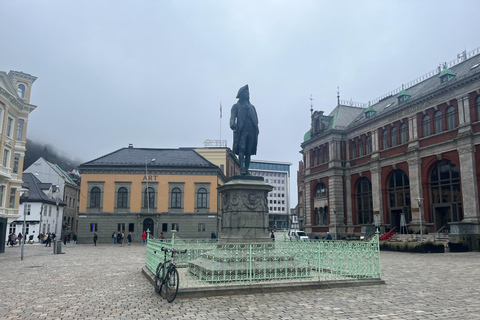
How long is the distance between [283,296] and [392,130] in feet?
113

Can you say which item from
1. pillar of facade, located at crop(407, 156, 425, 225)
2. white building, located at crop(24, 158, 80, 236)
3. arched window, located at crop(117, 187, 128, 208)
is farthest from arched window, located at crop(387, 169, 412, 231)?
white building, located at crop(24, 158, 80, 236)

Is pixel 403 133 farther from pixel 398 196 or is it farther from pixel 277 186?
pixel 277 186

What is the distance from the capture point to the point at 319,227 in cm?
4950

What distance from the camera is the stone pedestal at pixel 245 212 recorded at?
38.8ft

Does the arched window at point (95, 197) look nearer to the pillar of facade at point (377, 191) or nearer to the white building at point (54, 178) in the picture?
the white building at point (54, 178)

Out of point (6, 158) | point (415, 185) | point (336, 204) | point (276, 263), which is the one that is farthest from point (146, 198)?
point (276, 263)

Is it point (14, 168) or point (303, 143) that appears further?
point (303, 143)

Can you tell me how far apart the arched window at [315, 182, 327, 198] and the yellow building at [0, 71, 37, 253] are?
34787 millimetres

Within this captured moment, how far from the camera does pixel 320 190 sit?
167ft

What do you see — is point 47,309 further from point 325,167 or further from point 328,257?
point 325,167

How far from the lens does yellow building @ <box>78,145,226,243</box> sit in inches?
1794

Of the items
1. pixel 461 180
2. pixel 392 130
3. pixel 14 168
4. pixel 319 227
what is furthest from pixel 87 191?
pixel 461 180

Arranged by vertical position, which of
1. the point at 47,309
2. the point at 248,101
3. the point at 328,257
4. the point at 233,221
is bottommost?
the point at 47,309

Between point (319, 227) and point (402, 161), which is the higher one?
point (402, 161)
